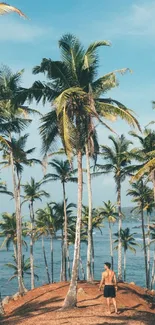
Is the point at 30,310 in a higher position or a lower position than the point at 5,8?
lower

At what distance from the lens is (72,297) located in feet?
53.6

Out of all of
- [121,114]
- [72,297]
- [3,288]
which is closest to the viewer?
[72,297]

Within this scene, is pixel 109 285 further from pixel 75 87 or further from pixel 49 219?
pixel 49 219

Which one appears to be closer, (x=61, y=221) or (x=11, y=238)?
(x=61, y=221)

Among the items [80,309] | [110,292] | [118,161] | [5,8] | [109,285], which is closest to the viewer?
[5,8]

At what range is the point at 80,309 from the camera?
16.1m

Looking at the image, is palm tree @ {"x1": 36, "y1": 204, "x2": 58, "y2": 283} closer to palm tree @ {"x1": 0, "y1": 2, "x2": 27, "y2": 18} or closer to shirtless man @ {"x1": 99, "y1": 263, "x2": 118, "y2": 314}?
shirtless man @ {"x1": 99, "y1": 263, "x2": 118, "y2": 314}

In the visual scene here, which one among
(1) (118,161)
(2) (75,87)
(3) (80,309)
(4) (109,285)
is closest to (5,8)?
(2) (75,87)

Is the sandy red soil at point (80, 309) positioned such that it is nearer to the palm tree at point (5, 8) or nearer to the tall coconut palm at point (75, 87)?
the tall coconut palm at point (75, 87)

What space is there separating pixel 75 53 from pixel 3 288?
62.4m

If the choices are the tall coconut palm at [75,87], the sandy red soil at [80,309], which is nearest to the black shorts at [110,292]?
the sandy red soil at [80,309]

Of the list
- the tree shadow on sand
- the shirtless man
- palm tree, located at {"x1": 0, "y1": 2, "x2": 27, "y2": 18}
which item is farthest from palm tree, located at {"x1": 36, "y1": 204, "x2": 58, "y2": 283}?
palm tree, located at {"x1": 0, "y1": 2, "x2": 27, "y2": 18}

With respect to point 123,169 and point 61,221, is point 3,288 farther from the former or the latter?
point 123,169

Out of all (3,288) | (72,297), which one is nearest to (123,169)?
(72,297)
